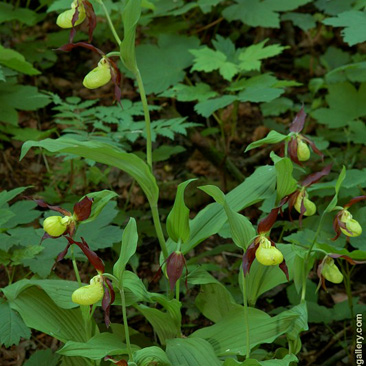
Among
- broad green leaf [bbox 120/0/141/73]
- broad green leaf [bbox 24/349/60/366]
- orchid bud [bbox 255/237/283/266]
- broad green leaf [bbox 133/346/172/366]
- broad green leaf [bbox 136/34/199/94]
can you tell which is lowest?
broad green leaf [bbox 24/349/60/366]

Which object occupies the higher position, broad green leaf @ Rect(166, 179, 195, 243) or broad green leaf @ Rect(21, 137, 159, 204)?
broad green leaf @ Rect(21, 137, 159, 204)

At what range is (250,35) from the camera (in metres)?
3.67

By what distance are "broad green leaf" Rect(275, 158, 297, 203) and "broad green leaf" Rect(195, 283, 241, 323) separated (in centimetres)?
36

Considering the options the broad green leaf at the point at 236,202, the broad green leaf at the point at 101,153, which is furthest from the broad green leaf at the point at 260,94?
the broad green leaf at the point at 101,153

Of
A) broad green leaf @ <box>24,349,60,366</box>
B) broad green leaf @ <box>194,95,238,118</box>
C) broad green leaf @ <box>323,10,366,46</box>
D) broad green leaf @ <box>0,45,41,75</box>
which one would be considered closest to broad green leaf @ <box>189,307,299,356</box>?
broad green leaf @ <box>24,349,60,366</box>

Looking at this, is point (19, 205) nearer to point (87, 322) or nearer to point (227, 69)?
point (87, 322)

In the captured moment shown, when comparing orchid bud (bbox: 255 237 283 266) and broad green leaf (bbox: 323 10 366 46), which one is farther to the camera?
broad green leaf (bbox: 323 10 366 46)

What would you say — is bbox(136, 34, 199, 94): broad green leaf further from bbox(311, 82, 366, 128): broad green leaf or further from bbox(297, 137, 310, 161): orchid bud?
bbox(297, 137, 310, 161): orchid bud

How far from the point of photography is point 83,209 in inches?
55.1

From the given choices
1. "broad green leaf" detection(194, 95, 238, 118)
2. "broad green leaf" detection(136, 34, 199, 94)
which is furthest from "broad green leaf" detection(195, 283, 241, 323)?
"broad green leaf" detection(136, 34, 199, 94)

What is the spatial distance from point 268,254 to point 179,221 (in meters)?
0.35

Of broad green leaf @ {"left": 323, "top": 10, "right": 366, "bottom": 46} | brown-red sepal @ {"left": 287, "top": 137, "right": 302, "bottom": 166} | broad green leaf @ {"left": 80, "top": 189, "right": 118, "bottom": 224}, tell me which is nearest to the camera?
broad green leaf @ {"left": 80, "top": 189, "right": 118, "bottom": 224}

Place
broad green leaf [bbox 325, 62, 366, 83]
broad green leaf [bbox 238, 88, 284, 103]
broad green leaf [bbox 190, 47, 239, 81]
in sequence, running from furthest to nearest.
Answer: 1. broad green leaf [bbox 325, 62, 366, 83]
2. broad green leaf [bbox 190, 47, 239, 81]
3. broad green leaf [bbox 238, 88, 284, 103]

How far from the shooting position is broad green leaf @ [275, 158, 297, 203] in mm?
1426
